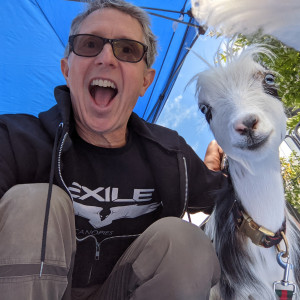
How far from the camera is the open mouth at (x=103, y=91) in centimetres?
120

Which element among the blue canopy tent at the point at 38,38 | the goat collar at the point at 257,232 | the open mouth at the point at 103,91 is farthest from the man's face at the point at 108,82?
the blue canopy tent at the point at 38,38

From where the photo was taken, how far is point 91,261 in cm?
120

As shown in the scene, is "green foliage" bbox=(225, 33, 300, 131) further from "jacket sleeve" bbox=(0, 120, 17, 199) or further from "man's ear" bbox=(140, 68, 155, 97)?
"jacket sleeve" bbox=(0, 120, 17, 199)

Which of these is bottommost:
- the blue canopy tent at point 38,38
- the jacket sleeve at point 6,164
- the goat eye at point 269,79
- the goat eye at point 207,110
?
the jacket sleeve at point 6,164

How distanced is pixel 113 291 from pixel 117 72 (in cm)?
74

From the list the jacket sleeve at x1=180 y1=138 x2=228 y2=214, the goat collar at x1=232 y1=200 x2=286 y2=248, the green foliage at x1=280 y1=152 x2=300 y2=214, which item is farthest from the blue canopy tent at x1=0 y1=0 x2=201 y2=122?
the goat collar at x1=232 y1=200 x2=286 y2=248

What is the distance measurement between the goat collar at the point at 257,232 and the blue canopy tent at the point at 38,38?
174 centimetres

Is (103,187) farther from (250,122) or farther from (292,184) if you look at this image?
(292,184)

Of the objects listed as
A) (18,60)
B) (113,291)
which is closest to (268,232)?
(113,291)

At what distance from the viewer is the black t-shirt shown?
1118 mm

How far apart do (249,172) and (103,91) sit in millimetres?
600

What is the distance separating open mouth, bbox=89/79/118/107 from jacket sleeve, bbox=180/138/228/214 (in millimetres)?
360

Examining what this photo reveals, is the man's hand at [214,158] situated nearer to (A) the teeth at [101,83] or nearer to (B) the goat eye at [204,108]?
(B) the goat eye at [204,108]

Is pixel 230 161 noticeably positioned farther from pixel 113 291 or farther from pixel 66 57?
pixel 66 57
